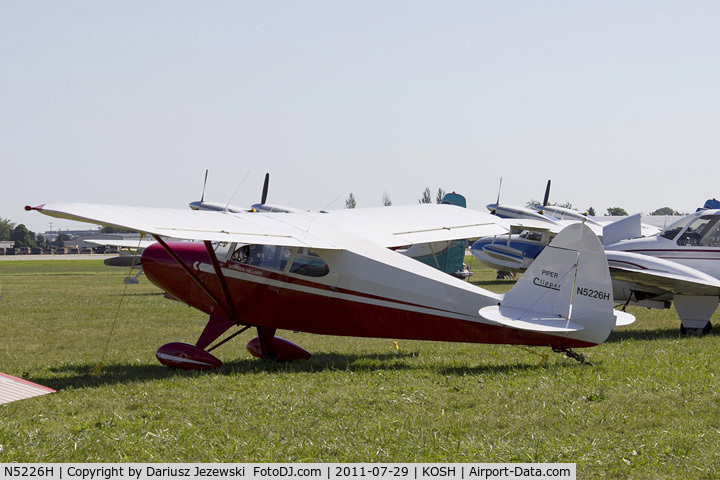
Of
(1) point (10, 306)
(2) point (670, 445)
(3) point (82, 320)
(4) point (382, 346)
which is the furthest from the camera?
(1) point (10, 306)

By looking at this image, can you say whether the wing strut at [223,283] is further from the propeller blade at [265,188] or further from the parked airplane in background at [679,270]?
the propeller blade at [265,188]

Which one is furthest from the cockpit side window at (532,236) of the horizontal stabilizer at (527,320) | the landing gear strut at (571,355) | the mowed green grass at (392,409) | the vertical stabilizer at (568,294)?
the horizontal stabilizer at (527,320)

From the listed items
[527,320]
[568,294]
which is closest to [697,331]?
[568,294]

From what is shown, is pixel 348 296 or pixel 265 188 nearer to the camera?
pixel 348 296

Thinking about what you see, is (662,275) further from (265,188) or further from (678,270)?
(265,188)

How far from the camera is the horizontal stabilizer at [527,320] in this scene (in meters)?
7.94

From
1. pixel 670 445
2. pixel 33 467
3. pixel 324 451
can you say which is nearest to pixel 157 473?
pixel 33 467

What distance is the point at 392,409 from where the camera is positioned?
645 cm

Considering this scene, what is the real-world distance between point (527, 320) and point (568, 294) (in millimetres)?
553

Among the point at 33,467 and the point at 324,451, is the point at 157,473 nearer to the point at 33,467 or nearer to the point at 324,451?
the point at 33,467

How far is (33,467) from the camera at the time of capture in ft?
15.8

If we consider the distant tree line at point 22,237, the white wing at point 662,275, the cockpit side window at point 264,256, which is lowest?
the distant tree line at point 22,237

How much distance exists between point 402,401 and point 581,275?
9.04ft

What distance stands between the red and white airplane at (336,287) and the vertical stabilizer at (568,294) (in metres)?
0.01
